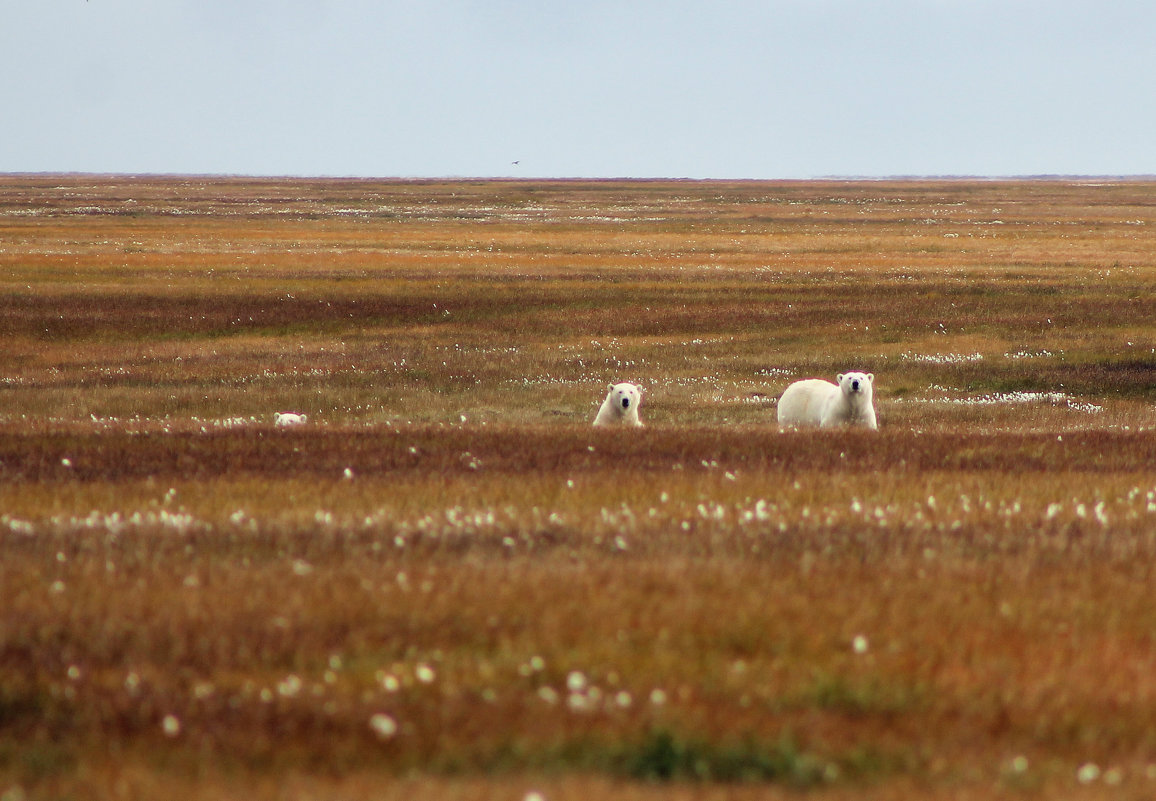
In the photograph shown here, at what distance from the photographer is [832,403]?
20.0 m

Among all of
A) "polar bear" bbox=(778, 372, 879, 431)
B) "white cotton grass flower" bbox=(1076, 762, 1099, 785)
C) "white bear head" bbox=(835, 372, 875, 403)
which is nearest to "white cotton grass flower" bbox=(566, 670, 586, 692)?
"white cotton grass flower" bbox=(1076, 762, 1099, 785)

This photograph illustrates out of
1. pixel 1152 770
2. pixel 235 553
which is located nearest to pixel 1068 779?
pixel 1152 770

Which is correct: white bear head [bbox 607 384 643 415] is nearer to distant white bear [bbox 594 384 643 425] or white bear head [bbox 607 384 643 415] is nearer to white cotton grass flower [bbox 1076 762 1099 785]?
distant white bear [bbox 594 384 643 425]

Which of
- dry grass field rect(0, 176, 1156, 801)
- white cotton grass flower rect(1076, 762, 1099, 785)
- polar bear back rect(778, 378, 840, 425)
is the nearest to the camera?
white cotton grass flower rect(1076, 762, 1099, 785)

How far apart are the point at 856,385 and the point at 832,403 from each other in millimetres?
905

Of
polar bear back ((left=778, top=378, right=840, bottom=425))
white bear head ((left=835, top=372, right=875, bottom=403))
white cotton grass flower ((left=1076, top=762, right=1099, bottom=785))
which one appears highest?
white cotton grass flower ((left=1076, top=762, right=1099, bottom=785))

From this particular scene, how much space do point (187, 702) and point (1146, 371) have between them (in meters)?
26.2

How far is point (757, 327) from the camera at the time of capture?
3656 centimetres

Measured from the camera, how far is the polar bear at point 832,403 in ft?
63.5

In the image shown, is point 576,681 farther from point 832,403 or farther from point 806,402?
point 806,402

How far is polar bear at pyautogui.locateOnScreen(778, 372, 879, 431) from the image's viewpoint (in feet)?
63.5

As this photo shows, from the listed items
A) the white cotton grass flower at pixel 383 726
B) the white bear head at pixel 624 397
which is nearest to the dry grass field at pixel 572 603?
the white cotton grass flower at pixel 383 726

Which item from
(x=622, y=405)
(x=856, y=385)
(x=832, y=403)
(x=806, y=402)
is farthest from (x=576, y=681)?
(x=806, y=402)

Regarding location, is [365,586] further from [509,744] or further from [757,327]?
[757,327]
